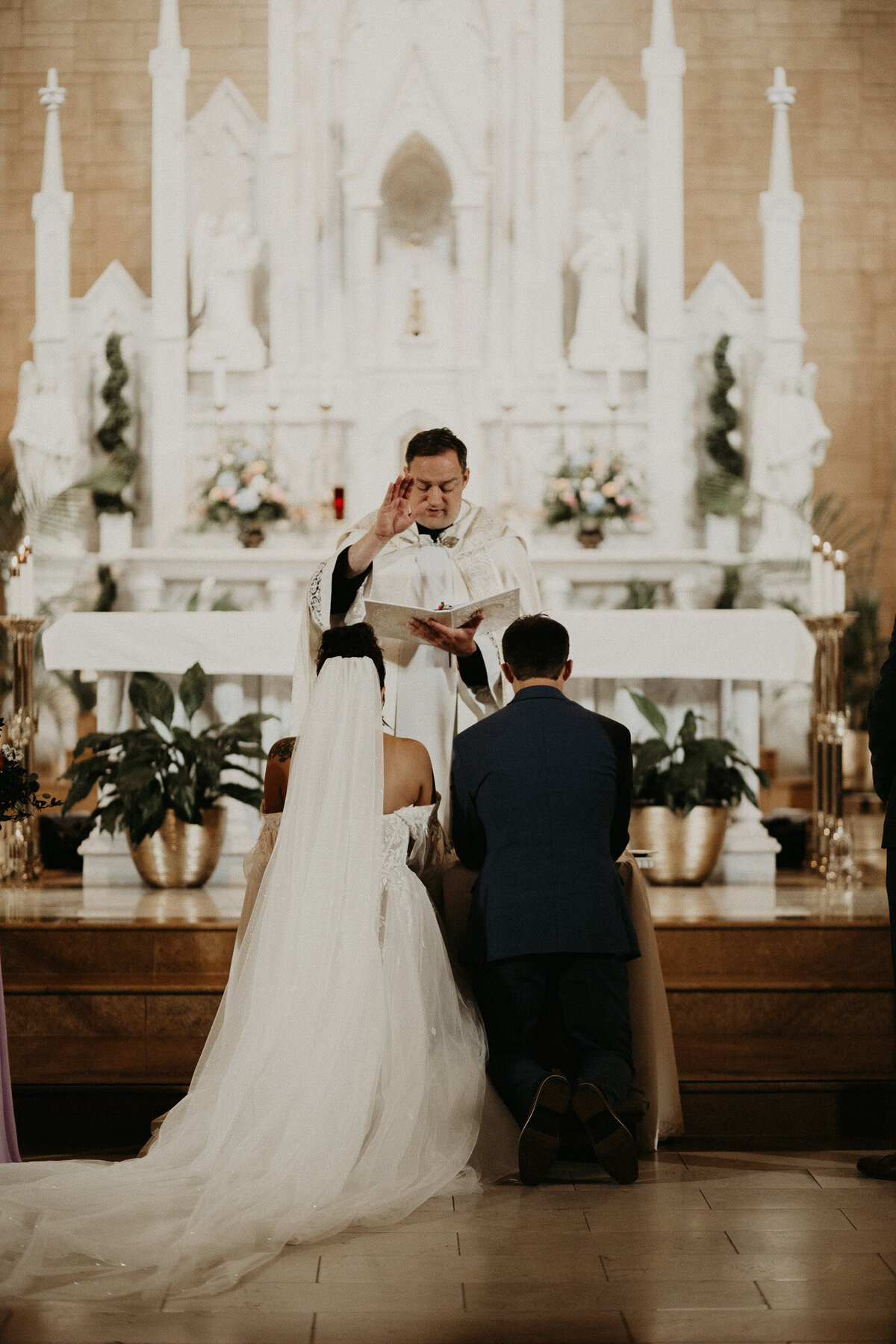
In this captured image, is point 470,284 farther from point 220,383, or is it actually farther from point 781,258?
point 781,258

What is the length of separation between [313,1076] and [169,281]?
20.1 feet

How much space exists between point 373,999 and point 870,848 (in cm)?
499

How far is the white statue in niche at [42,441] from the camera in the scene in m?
8.70

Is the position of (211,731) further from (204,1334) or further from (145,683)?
(204,1334)

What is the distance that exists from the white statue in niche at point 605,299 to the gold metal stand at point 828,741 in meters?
2.35

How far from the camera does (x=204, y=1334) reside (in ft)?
9.55

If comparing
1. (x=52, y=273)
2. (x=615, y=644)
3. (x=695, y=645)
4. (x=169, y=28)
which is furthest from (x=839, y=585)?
(x=169, y=28)

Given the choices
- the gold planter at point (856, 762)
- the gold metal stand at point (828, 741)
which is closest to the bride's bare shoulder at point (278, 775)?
the gold metal stand at point (828, 741)

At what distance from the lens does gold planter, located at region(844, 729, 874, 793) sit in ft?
29.4

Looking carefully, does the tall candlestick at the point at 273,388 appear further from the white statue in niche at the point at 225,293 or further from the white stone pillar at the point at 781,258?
the white stone pillar at the point at 781,258

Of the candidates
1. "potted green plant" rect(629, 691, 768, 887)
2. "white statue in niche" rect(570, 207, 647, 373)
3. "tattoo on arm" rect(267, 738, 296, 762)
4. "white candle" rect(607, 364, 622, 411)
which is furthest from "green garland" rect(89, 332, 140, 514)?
"tattoo on arm" rect(267, 738, 296, 762)

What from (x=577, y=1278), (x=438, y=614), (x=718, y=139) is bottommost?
(x=577, y=1278)

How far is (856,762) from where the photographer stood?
903cm

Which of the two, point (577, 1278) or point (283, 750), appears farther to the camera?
point (283, 750)
